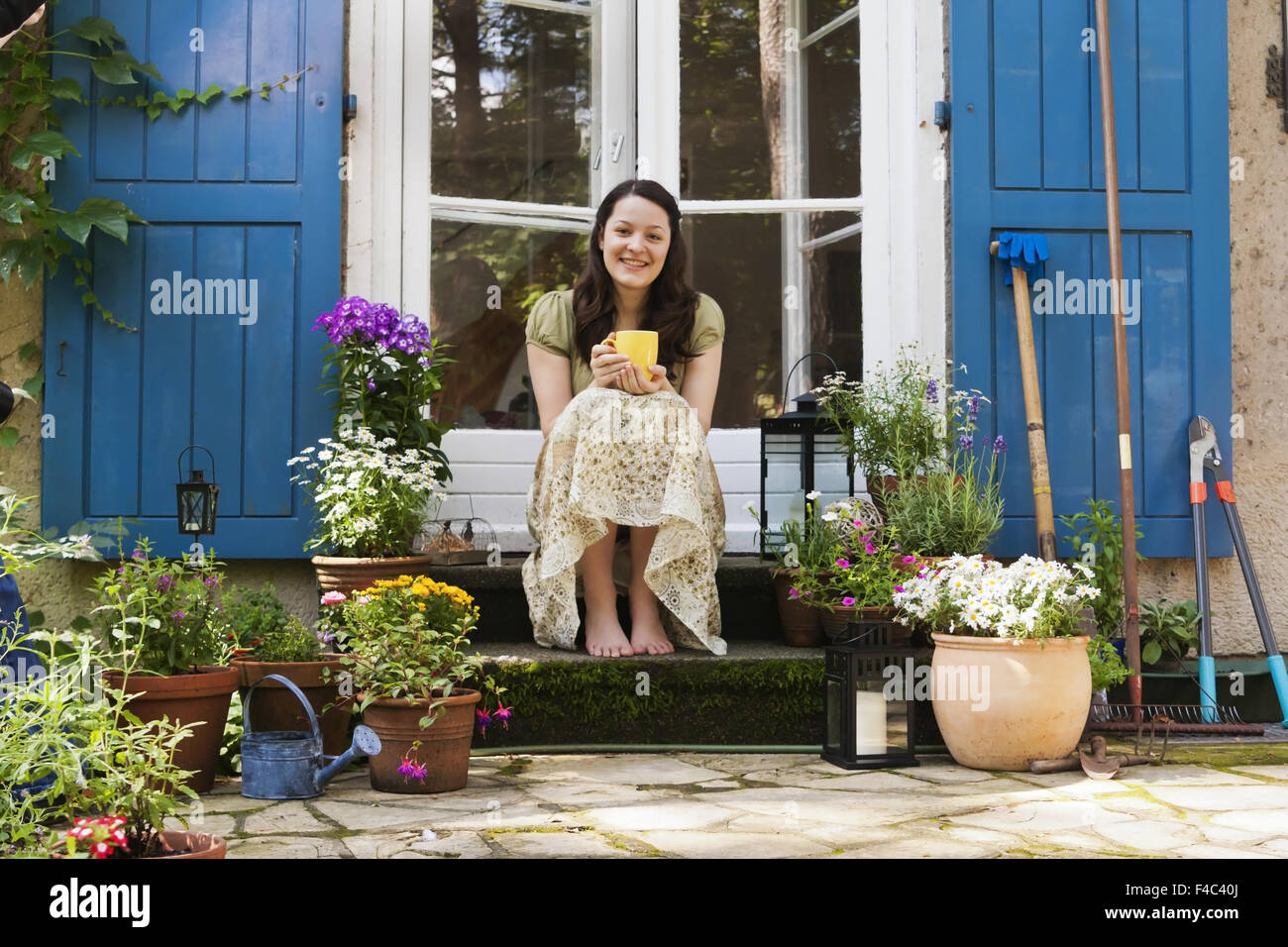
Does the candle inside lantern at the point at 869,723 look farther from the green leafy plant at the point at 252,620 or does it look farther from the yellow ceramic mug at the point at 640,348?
the green leafy plant at the point at 252,620

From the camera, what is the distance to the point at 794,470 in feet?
11.9

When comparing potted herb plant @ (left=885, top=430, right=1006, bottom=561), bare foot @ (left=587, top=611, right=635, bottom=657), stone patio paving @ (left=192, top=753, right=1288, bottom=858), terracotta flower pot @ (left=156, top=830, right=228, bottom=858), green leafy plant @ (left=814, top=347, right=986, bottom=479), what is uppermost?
green leafy plant @ (left=814, top=347, right=986, bottom=479)

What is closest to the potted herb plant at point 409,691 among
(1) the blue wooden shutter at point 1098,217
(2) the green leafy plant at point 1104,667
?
(2) the green leafy plant at point 1104,667

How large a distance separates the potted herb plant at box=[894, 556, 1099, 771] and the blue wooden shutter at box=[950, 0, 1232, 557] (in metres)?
0.89

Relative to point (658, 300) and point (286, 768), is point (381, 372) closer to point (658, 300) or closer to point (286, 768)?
point (658, 300)

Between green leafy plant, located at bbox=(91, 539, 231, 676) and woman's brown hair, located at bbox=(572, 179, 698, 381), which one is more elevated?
woman's brown hair, located at bbox=(572, 179, 698, 381)

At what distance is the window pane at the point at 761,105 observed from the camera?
14.0 ft

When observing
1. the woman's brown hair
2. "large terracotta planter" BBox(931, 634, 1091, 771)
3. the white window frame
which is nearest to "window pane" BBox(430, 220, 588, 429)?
the white window frame

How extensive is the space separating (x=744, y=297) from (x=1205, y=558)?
1.65 m

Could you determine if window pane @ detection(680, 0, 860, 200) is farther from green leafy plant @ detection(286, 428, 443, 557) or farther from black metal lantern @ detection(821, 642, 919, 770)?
black metal lantern @ detection(821, 642, 919, 770)

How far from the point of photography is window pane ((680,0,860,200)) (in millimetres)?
4270

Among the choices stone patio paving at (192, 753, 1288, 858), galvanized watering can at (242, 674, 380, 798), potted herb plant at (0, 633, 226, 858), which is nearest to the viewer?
potted herb plant at (0, 633, 226, 858)

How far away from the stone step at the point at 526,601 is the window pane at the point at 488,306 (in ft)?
2.27
